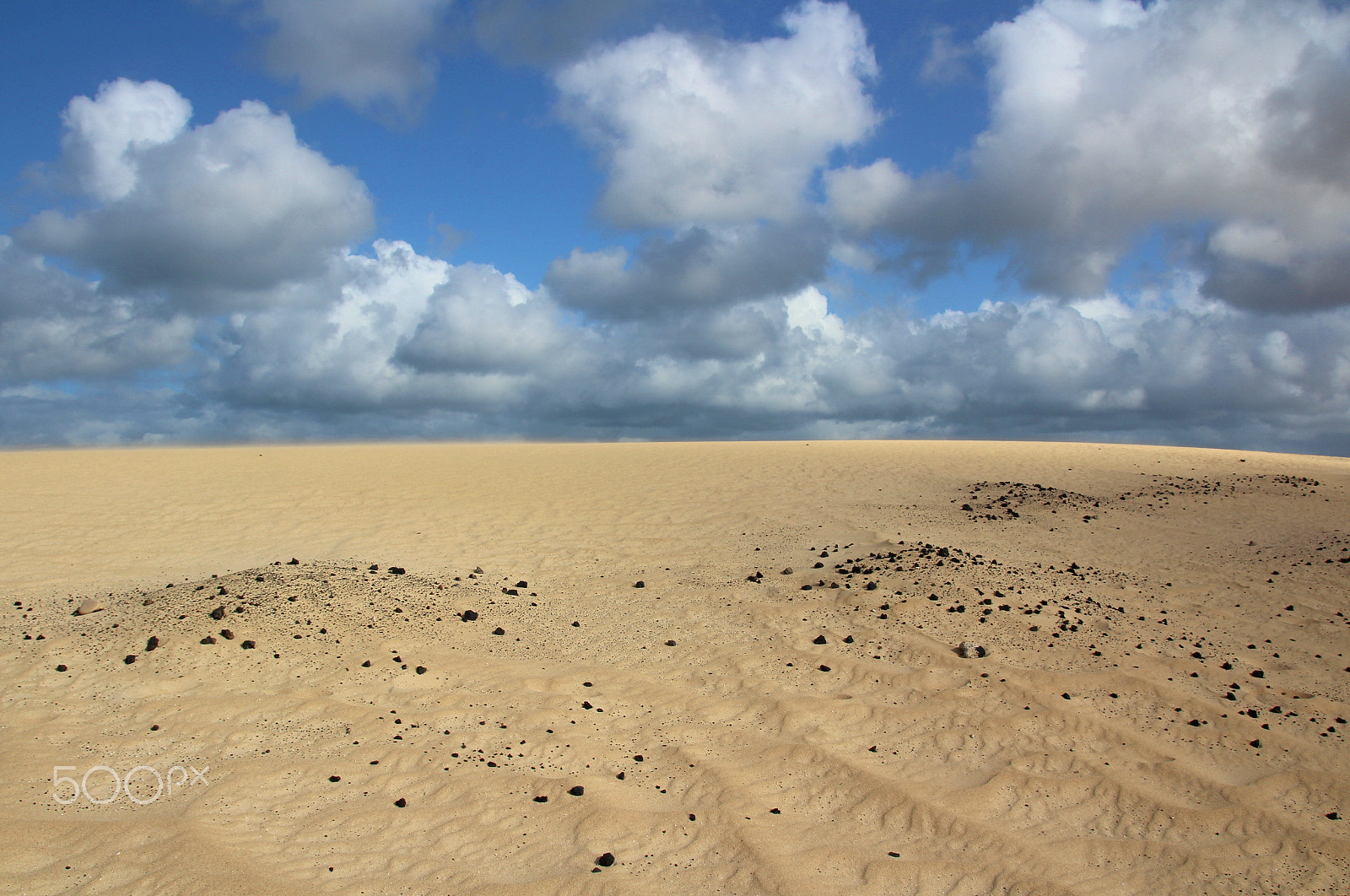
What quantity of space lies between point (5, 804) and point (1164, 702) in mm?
9288

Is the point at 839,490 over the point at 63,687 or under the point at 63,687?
over

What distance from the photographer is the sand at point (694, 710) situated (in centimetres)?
493

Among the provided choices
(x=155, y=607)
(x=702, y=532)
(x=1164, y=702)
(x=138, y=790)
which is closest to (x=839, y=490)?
(x=702, y=532)

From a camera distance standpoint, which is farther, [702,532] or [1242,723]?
[702,532]

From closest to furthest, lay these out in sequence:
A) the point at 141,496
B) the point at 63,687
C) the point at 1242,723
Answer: the point at 1242,723 → the point at 63,687 → the point at 141,496

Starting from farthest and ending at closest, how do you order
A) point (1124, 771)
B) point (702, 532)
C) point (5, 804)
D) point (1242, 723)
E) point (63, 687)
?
point (702, 532)
point (63, 687)
point (1242, 723)
point (1124, 771)
point (5, 804)

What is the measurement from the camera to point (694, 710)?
7.02 meters

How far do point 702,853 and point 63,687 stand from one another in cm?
658

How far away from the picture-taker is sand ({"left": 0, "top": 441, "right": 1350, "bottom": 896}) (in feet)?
16.2

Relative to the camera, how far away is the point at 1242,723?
6492mm

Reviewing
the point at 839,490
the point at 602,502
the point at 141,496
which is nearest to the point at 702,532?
the point at 602,502

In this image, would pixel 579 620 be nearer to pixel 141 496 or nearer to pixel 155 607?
pixel 155 607

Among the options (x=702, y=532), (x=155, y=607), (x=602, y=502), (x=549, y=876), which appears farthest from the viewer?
(x=602, y=502)

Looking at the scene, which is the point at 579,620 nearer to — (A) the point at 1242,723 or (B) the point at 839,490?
(A) the point at 1242,723
